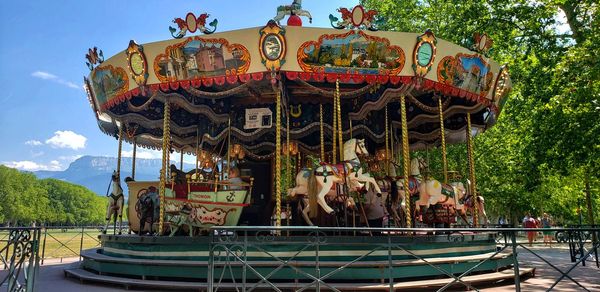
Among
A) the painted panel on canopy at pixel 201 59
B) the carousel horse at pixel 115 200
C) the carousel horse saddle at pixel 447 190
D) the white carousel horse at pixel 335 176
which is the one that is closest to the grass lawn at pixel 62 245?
the carousel horse at pixel 115 200

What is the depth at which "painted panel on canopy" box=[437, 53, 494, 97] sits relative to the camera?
962 centimetres

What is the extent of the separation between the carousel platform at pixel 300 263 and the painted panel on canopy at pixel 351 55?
360 cm

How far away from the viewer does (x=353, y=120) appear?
12.6 m

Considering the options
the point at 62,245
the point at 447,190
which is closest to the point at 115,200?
the point at 62,245

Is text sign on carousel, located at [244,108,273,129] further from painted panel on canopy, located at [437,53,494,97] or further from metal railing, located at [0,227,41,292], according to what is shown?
metal railing, located at [0,227,41,292]

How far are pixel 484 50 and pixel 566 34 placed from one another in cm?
659

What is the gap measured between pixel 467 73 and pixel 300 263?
250 inches

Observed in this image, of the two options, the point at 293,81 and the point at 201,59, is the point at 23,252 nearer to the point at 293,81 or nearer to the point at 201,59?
the point at 201,59

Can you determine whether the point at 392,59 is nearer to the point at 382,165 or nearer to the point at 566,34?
the point at 382,165

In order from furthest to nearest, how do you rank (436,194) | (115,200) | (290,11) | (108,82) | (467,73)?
1. (115,200)
2. (290,11)
3. (436,194)
4. (108,82)
5. (467,73)

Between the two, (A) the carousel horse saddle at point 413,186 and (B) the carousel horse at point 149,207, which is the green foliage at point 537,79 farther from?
(B) the carousel horse at point 149,207

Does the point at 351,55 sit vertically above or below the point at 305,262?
above

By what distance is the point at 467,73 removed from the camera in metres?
10.1

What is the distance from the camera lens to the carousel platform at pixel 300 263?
Answer: 7230mm
